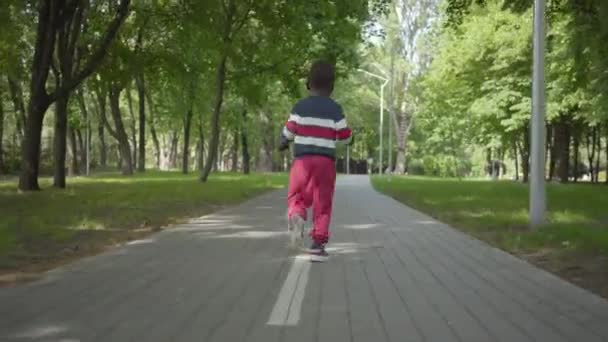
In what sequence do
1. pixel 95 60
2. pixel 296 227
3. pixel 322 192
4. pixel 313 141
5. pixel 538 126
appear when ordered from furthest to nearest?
pixel 95 60 → pixel 538 126 → pixel 296 227 → pixel 322 192 → pixel 313 141

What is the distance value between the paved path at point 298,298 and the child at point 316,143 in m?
0.65

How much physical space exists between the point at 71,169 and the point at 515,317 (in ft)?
121

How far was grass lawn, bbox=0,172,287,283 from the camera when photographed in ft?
27.8

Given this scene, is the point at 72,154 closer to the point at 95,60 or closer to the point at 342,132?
the point at 95,60

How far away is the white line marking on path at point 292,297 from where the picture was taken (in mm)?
4869

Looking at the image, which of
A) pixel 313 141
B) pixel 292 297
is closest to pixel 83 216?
pixel 313 141

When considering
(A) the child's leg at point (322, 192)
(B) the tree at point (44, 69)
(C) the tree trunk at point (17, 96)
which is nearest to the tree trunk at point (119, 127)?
(C) the tree trunk at point (17, 96)

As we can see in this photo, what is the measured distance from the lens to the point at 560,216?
1367 cm

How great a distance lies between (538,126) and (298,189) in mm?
5437

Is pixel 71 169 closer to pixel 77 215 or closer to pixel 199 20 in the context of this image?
pixel 199 20

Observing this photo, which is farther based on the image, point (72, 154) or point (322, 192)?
point (72, 154)

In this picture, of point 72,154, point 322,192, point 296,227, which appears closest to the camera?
point 322,192

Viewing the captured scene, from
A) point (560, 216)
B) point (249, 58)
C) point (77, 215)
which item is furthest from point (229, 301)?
point (249, 58)

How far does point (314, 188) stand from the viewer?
7285 millimetres
